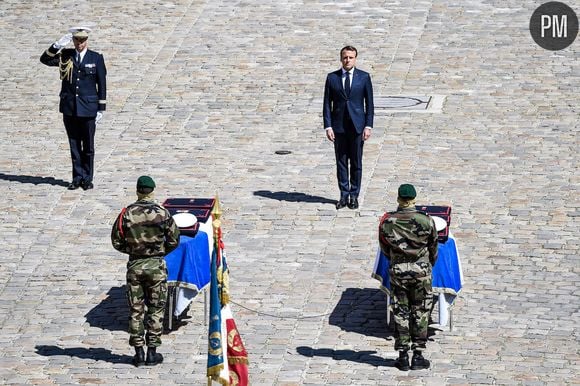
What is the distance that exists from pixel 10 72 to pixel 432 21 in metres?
7.44

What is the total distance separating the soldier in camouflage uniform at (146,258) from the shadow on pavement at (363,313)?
2.01 m

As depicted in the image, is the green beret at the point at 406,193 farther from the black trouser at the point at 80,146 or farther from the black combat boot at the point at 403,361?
the black trouser at the point at 80,146

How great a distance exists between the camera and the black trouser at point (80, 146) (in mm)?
18875

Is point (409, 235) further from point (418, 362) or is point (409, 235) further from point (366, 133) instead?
point (366, 133)

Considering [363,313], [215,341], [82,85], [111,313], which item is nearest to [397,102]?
[82,85]

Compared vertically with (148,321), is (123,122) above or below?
below

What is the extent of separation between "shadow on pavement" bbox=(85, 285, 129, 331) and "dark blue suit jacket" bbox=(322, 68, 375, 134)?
3827mm

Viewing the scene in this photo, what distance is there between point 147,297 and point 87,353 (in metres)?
0.89

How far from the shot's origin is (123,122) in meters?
21.5

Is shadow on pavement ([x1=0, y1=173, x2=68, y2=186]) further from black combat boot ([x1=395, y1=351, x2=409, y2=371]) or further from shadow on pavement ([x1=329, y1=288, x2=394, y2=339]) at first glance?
black combat boot ([x1=395, y1=351, x2=409, y2=371])

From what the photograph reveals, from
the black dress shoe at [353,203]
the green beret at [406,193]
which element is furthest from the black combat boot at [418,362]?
the black dress shoe at [353,203]

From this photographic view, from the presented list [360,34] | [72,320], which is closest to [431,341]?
[72,320]

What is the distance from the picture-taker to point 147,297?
13945mm

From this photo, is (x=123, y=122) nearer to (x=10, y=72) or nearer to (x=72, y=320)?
(x=10, y=72)
